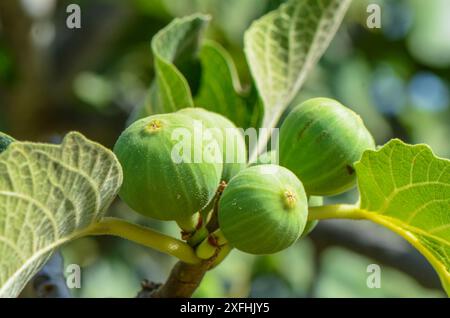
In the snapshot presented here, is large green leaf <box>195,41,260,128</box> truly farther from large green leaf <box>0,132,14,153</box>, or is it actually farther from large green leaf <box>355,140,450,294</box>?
large green leaf <box>0,132,14,153</box>

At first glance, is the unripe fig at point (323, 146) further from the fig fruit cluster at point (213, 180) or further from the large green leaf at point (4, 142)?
the large green leaf at point (4, 142)

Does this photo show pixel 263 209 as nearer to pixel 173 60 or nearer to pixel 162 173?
pixel 162 173

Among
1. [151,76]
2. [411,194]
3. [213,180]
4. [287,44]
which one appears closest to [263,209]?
[213,180]

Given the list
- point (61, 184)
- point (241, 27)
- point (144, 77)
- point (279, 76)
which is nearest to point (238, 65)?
point (241, 27)

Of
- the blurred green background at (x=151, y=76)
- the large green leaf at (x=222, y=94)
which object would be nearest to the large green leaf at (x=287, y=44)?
the large green leaf at (x=222, y=94)

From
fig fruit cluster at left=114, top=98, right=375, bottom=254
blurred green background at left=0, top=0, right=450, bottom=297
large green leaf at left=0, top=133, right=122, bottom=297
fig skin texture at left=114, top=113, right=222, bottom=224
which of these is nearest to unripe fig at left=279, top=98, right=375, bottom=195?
fig fruit cluster at left=114, top=98, right=375, bottom=254

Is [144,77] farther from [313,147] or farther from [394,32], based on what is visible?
[313,147]
